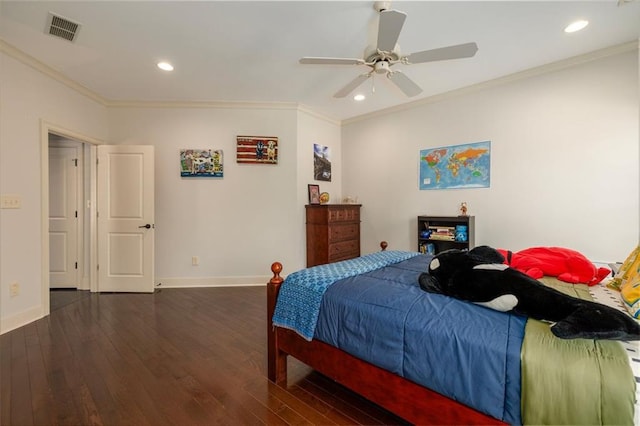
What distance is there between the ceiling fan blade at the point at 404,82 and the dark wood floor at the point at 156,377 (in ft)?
8.02

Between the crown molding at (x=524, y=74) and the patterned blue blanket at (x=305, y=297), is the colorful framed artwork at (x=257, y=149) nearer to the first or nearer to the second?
the crown molding at (x=524, y=74)

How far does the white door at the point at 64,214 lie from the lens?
383 centimetres

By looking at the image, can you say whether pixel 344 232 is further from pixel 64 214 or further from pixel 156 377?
pixel 64 214

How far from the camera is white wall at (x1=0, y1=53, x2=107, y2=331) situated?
2600 millimetres

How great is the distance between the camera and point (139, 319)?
2830mm

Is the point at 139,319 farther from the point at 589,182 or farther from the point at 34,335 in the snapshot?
the point at 589,182

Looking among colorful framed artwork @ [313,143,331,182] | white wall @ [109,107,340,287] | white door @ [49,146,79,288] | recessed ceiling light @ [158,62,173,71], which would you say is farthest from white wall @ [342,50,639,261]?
white door @ [49,146,79,288]

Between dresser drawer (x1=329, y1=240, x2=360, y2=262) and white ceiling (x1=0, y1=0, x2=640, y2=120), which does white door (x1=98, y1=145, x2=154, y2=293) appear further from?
dresser drawer (x1=329, y1=240, x2=360, y2=262)

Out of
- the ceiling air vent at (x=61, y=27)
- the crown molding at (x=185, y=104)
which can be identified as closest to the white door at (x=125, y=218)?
the crown molding at (x=185, y=104)

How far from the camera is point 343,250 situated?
4441mm

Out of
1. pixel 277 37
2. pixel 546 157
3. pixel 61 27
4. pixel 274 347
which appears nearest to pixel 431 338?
pixel 274 347

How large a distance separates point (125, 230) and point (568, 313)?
4.60 m

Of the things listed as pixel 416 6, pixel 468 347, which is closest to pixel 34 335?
pixel 468 347

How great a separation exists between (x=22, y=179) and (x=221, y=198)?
2.05 meters
